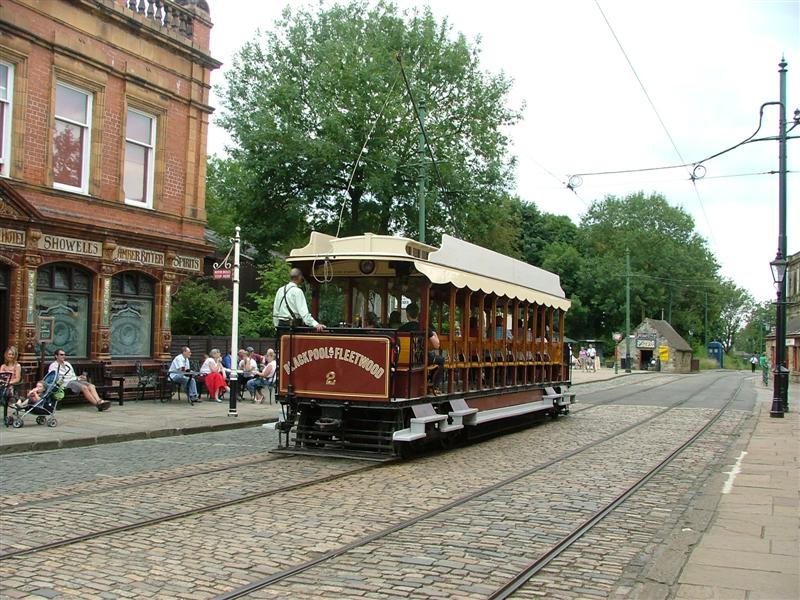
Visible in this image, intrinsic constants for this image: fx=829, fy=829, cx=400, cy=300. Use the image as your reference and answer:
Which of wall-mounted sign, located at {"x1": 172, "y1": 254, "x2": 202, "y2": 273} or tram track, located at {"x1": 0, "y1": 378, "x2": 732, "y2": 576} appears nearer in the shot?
tram track, located at {"x1": 0, "y1": 378, "x2": 732, "y2": 576}

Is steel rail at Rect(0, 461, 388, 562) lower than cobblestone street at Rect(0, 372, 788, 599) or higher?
higher


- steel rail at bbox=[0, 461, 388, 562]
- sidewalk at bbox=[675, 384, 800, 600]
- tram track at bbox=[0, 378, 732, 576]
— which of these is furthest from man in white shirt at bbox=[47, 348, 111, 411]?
sidewalk at bbox=[675, 384, 800, 600]

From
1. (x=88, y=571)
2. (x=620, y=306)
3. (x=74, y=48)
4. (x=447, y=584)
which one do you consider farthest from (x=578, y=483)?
(x=620, y=306)

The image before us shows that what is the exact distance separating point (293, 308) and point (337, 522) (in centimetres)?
458

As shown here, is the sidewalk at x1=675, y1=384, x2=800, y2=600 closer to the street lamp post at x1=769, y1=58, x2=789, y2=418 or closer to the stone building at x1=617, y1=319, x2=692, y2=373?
the street lamp post at x1=769, y1=58, x2=789, y2=418

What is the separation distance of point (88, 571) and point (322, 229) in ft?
104

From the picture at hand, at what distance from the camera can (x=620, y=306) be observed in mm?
80875

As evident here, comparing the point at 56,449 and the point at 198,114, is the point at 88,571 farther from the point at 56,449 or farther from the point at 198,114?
the point at 198,114

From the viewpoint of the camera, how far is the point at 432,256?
1198 centimetres

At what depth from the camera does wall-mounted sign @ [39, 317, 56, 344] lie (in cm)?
1797

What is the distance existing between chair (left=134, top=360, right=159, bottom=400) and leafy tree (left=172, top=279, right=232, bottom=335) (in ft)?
29.7

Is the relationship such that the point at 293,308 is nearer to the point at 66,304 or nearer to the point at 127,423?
the point at 127,423

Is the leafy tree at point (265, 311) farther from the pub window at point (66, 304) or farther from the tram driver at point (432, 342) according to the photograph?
the tram driver at point (432, 342)

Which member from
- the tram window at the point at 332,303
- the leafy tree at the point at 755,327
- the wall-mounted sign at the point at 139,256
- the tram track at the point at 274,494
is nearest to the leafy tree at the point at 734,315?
the leafy tree at the point at 755,327
